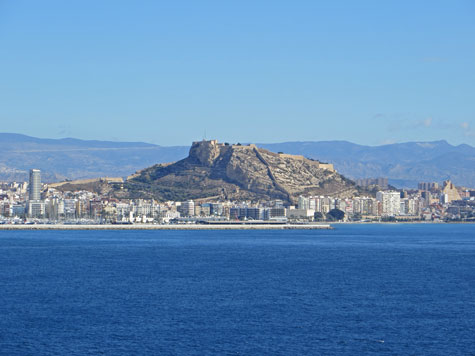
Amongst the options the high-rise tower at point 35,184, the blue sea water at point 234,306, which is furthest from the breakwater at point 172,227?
the blue sea water at point 234,306

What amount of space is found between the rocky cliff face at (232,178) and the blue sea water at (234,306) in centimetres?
11798

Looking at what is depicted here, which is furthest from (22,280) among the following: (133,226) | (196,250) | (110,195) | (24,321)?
(110,195)

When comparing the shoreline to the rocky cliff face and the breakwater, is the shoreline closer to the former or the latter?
the breakwater

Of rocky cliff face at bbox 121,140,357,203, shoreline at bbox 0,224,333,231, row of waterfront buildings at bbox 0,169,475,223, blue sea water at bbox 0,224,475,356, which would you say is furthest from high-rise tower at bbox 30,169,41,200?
blue sea water at bbox 0,224,475,356

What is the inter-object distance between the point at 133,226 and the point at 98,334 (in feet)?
325

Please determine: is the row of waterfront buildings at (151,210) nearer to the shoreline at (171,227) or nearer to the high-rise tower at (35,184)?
the high-rise tower at (35,184)

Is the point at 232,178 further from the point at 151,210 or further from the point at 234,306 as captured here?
the point at 234,306

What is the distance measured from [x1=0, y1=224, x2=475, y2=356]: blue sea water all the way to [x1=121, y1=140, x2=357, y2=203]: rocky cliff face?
118 metres

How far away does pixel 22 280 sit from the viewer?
44.9 metres

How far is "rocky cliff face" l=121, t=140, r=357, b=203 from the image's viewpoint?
17875 cm

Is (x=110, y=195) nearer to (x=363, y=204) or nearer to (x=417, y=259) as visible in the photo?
(x=363, y=204)

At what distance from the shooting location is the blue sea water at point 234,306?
28.8 m

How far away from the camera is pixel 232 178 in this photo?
18188cm

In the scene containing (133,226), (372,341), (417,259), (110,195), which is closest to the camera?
(372,341)
